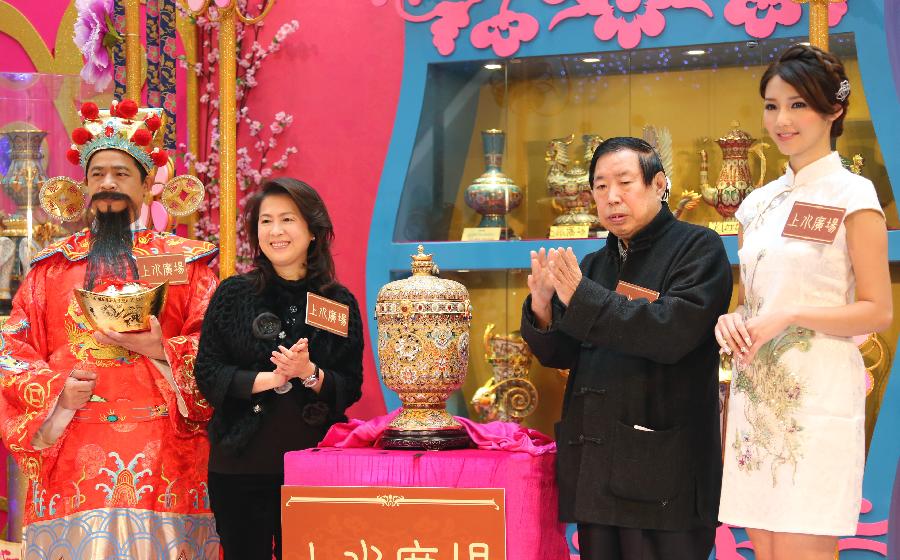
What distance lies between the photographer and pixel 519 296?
4129mm

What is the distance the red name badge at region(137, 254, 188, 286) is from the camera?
9.85 feet

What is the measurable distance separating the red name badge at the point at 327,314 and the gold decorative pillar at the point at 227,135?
0.88m

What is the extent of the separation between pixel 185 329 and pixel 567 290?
3.82ft

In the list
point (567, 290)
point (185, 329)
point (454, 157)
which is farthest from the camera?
point (454, 157)

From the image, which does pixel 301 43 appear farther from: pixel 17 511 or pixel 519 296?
pixel 17 511

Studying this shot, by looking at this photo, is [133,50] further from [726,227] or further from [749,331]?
[749,331]

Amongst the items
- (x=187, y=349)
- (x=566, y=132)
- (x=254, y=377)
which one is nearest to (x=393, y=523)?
(x=254, y=377)

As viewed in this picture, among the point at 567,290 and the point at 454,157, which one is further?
the point at 454,157

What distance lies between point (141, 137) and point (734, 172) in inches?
78.0

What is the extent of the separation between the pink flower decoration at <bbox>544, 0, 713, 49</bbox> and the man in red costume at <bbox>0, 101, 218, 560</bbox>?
165 cm

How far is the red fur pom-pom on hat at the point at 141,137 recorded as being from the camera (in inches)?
121

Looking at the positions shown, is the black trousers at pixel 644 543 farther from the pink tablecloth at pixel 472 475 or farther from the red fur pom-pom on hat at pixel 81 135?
the red fur pom-pom on hat at pixel 81 135

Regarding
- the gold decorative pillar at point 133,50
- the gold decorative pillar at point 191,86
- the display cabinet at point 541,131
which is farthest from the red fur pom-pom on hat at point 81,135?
the gold decorative pillar at point 191,86

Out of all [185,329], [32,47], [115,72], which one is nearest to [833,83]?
[185,329]
